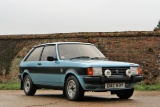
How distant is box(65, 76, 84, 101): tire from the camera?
8.95m

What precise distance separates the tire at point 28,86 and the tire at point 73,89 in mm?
2023

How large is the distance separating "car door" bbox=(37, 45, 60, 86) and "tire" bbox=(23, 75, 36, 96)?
60 centimetres

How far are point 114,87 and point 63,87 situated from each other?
53.9 inches

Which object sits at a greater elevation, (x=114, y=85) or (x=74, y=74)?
(x=74, y=74)

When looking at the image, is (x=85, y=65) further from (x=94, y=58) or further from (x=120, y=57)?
(x=120, y=57)

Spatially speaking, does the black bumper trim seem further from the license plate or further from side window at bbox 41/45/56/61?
side window at bbox 41/45/56/61

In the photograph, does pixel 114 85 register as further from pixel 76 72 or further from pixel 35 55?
pixel 35 55

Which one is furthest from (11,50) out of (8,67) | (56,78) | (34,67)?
(56,78)

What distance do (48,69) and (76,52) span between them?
0.88 meters

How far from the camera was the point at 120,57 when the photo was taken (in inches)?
724

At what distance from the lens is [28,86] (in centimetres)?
1138

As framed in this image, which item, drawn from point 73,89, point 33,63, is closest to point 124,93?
point 73,89

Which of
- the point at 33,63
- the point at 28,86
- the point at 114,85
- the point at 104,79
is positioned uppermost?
the point at 33,63

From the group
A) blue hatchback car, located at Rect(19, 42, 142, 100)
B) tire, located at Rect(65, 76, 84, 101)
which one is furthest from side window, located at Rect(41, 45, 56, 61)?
tire, located at Rect(65, 76, 84, 101)
